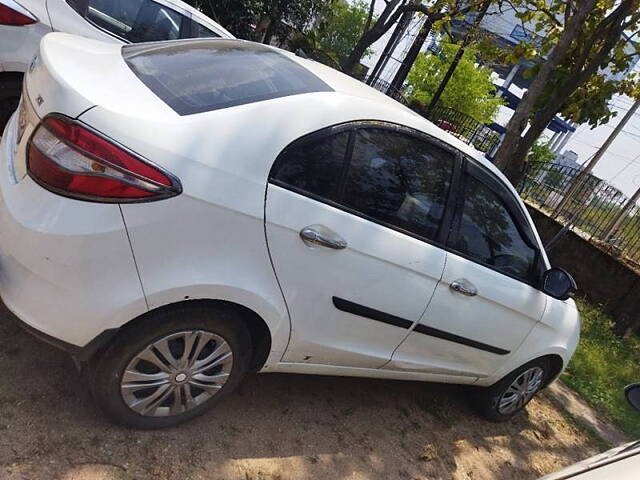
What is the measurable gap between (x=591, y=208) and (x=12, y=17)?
26.7 ft

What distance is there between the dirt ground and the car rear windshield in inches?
57.6

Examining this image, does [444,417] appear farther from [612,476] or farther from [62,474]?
[62,474]

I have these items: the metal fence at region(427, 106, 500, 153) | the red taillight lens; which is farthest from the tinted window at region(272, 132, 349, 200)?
the metal fence at region(427, 106, 500, 153)

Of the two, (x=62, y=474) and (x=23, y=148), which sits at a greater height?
(x=23, y=148)

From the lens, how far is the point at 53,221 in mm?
1810

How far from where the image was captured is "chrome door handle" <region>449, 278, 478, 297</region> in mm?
2705

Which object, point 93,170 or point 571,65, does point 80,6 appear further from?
point 571,65

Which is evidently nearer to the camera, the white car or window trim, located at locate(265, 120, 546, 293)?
the white car

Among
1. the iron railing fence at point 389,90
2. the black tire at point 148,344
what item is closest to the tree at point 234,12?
the iron railing fence at point 389,90

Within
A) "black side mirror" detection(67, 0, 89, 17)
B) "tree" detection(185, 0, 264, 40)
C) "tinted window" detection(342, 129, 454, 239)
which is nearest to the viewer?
"tinted window" detection(342, 129, 454, 239)

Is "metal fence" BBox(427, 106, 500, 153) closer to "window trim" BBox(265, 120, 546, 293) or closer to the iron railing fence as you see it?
the iron railing fence

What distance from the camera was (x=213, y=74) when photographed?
7.75 ft

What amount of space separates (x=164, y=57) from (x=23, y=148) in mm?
862

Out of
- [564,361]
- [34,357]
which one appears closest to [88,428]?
[34,357]
